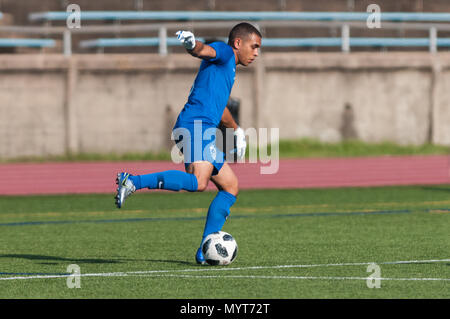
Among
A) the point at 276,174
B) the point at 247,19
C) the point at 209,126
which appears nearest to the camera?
the point at 209,126

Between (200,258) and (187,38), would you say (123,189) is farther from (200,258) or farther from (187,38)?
(187,38)

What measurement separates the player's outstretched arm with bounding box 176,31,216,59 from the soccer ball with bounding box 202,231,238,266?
1.50 meters

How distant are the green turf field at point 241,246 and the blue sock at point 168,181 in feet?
2.20

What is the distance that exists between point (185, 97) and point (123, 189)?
14.0 m

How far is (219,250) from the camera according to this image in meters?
7.92

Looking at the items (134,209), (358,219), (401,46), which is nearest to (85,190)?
(134,209)

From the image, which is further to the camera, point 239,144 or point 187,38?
point 239,144

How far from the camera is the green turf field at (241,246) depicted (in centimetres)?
682

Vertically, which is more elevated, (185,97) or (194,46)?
(194,46)

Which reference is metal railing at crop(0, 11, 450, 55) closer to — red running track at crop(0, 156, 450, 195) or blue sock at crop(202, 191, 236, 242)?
red running track at crop(0, 156, 450, 195)

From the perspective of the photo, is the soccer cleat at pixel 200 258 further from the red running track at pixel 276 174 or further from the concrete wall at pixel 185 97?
the concrete wall at pixel 185 97

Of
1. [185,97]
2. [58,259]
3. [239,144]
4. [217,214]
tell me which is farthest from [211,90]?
[185,97]

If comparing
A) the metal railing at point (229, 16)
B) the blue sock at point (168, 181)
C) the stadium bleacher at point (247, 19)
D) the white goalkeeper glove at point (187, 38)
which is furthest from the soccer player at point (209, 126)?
the metal railing at point (229, 16)

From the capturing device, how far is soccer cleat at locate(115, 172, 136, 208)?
7367 mm
